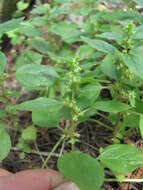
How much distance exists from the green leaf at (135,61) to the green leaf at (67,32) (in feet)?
1.75

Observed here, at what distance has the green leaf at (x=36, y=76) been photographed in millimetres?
1159

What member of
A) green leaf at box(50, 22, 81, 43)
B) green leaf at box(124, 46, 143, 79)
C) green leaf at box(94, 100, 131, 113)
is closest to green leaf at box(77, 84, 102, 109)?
green leaf at box(94, 100, 131, 113)

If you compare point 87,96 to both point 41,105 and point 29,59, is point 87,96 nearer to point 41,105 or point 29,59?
point 41,105

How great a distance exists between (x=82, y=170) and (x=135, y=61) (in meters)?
0.36

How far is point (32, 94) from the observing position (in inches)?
73.4

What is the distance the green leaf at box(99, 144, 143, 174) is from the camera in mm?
1089

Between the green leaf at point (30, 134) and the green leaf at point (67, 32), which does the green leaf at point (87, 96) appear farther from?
the green leaf at point (67, 32)

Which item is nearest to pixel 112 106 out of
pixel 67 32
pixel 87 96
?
pixel 87 96

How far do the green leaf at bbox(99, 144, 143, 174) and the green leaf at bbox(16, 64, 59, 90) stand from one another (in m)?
0.29

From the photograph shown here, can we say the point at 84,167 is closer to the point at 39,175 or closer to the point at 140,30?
the point at 39,175

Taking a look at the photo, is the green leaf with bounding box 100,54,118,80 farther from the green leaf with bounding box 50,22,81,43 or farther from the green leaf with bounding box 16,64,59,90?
the green leaf with bounding box 50,22,81,43

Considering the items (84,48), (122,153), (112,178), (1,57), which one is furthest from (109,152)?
(84,48)

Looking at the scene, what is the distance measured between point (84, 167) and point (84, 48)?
25.8 inches

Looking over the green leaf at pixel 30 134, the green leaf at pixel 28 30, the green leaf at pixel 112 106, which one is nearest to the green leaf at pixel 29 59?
the green leaf at pixel 28 30
